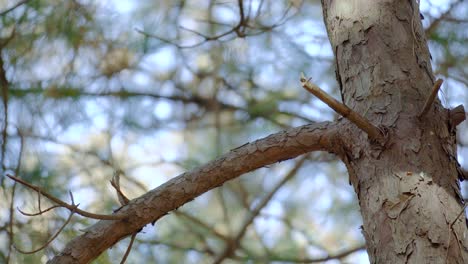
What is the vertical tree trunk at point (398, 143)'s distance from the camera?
1019 mm

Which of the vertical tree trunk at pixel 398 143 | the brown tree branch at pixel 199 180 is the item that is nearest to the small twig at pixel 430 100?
the vertical tree trunk at pixel 398 143

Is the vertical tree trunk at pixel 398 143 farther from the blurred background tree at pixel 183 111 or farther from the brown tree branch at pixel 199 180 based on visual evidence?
the blurred background tree at pixel 183 111

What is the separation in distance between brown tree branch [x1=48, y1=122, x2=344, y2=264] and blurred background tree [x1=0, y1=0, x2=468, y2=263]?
0.79 m

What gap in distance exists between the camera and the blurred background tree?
2.14 metres

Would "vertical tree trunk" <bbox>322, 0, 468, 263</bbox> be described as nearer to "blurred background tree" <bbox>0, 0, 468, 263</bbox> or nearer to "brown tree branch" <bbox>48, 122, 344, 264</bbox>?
"brown tree branch" <bbox>48, 122, 344, 264</bbox>

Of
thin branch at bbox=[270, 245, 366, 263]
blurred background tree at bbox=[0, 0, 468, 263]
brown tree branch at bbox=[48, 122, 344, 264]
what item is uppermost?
blurred background tree at bbox=[0, 0, 468, 263]

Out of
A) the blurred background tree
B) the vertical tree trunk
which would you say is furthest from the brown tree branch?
the blurred background tree

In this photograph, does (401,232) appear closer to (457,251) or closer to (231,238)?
(457,251)

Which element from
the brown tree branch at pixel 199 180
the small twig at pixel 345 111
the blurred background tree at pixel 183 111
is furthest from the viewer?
the blurred background tree at pixel 183 111

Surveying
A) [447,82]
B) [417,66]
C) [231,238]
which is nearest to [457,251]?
[417,66]

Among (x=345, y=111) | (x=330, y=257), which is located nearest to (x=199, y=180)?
(x=345, y=111)

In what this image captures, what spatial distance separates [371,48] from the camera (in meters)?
1.18

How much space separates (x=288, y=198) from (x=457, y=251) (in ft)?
5.27

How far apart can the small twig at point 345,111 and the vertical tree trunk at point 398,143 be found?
2 centimetres
